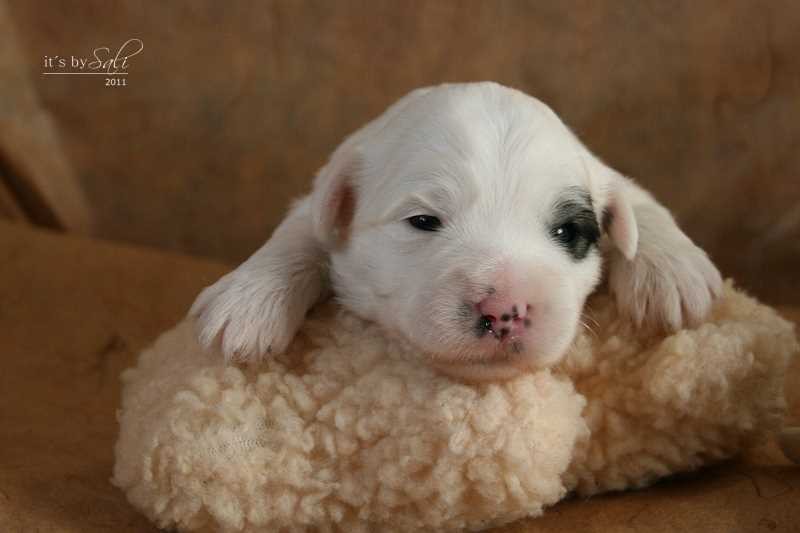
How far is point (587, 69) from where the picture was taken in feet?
9.60

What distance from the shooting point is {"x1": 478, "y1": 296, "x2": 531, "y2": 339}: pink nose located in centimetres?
144

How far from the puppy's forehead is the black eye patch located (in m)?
0.02

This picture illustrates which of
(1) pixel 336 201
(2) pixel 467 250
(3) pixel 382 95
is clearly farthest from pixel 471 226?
(3) pixel 382 95

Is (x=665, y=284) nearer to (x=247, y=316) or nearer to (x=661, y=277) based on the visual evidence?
(x=661, y=277)

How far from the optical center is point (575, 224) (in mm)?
1685

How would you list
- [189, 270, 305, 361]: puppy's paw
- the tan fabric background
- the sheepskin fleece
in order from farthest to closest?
the tan fabric background
[189, 270, 305, 361]: puppy's paw
the sheepskin fleece

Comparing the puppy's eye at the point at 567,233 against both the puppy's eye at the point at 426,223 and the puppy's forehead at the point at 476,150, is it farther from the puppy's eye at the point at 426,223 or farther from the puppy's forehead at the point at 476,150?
the puppy's eye at the point at 426,223

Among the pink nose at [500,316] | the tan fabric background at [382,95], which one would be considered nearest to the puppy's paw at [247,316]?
the pink nose at [500,316]

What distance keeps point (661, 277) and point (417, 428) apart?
593 millimetres

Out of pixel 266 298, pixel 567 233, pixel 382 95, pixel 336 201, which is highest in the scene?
pixel 567 233

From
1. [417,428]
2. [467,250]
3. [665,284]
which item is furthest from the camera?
[665,284]

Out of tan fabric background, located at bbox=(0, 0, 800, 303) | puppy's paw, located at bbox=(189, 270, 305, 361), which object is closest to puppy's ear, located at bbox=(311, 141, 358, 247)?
puppy's paw, located at bbox=(189, 270, 305, 361)

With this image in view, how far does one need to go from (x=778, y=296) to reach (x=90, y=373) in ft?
5.97

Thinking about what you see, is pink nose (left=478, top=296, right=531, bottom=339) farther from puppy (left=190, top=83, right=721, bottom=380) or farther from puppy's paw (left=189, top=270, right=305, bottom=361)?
puppy's paw (left=189, top=270, right=305, bottom=361)
